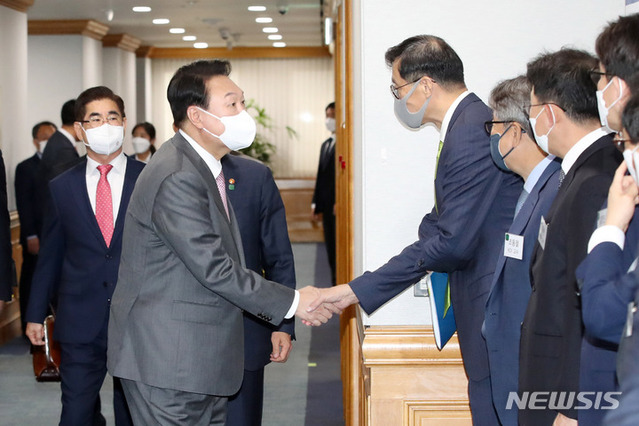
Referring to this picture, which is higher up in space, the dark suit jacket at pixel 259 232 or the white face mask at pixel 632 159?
the white face mask at pixel 632 159

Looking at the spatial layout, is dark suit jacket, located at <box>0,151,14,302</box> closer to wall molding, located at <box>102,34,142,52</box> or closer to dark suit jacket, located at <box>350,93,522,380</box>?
dark suit jacket, located at <box>350,93,522,380</box>

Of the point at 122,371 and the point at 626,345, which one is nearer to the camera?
the point at 626,345

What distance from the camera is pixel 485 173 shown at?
9.13ft

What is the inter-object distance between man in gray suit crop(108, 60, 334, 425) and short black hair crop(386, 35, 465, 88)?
787 mm

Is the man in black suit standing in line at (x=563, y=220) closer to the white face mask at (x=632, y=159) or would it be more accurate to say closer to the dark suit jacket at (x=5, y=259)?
the white face mask at (x=632, y=159)

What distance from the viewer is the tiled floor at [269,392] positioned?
5.28 metres

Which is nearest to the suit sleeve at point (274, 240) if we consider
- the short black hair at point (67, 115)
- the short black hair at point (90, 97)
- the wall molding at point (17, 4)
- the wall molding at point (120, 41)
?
the short black hair at point (90, 97)

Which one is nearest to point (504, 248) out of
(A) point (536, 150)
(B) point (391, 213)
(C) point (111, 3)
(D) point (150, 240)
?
(A) point (536, 150)

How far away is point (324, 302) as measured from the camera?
320cm

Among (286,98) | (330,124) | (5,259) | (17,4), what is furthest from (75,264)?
(286,98)

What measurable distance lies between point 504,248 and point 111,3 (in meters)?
10.0

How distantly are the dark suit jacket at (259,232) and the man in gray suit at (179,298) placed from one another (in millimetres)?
676

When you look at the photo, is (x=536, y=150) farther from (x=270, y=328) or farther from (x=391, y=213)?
(x=270, y=328)

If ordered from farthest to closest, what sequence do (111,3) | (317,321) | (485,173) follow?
1. (111,3)
2. (317,321)
3. (485,173)
